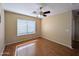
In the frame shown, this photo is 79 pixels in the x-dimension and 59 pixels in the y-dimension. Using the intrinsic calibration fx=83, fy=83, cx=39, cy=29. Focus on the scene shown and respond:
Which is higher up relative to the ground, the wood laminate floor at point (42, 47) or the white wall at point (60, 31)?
the white wall at point (60, 31)

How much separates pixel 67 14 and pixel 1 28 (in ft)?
6.64

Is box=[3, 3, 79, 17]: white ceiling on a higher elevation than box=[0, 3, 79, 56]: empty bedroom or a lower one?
higher

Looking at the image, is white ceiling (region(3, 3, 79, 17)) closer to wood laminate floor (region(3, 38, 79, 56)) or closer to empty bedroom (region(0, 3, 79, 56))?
empty bedroom (region(0, 3, 79, 56))

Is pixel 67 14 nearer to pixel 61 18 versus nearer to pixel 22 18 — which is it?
pixel 61 18

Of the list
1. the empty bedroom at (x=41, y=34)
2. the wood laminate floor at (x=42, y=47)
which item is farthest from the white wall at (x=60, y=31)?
the wood laminate floor at (x=42, y=47)

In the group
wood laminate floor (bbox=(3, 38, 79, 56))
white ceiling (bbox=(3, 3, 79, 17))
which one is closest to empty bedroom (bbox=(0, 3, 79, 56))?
wood laminate floor (bbox=(3, 38, 79, 56))

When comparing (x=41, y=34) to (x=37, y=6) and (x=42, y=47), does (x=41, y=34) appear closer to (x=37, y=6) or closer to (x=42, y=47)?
(x=42, y=47)

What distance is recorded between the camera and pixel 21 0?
92 cm

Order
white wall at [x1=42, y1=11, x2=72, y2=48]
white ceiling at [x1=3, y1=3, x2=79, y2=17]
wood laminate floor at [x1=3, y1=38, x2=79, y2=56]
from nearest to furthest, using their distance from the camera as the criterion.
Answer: white ceiling at [x1=3, y1=3, x2=79, y2=17]
wood laminate floor at [x1=3, y1=38, x2=79, y2=56]
white wall at [x1=42, y1=11, x2=72, y2=48]

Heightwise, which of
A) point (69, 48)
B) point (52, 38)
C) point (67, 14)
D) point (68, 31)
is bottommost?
point (69, 48)

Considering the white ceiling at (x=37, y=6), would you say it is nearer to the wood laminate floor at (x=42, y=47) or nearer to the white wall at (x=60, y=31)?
the white wall at (x=60, y=31)

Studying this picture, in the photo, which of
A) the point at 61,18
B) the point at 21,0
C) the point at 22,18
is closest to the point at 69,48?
the point at 61,18

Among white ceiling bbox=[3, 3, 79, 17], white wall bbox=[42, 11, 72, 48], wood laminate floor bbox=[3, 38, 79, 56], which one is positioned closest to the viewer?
white ceiling bbox=[3, 3, 79, 17]

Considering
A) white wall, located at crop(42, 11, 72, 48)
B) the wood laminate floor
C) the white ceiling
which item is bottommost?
the wood laminate floor
